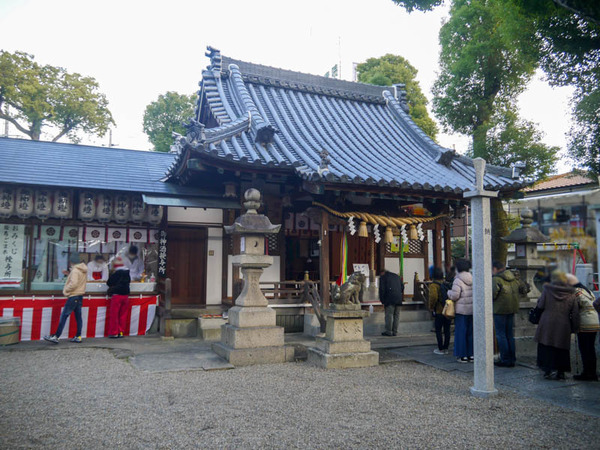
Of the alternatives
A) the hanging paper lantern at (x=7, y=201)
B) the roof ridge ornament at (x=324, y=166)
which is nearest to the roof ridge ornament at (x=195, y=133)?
the roof ridge ornament at (x=324, y=166)

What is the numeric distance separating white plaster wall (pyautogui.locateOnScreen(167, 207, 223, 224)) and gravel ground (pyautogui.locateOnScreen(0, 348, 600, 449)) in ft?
17.3

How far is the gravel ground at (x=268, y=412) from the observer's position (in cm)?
419

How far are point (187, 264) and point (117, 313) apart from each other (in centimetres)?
232

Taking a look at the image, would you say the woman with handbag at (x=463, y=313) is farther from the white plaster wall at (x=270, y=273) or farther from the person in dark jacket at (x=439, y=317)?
the white plaster wall at (x=270, y=273)

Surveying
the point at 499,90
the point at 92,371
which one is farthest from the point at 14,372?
the point at 499,90

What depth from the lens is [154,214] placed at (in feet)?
37.1

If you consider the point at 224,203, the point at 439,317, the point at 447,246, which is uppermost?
the point at 224,203

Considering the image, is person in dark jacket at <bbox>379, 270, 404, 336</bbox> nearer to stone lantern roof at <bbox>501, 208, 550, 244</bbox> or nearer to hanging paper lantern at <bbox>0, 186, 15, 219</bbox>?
stone lantern roof at <bbox>501, 208, 550, 244</bbox>

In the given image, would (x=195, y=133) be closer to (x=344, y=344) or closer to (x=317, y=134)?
(x=317, y=134)

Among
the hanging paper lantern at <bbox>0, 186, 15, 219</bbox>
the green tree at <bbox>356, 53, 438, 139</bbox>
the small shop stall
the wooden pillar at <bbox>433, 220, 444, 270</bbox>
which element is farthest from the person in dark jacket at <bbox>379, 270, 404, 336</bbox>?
the green tree at <bbox>356, 53, 438, 139</bbox>

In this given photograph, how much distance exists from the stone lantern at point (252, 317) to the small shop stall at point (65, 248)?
396 cm

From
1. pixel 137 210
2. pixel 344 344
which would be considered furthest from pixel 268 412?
pixel 137 210

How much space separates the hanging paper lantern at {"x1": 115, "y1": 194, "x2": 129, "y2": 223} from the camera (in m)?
11.0

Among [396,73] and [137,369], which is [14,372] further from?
[396,73]
